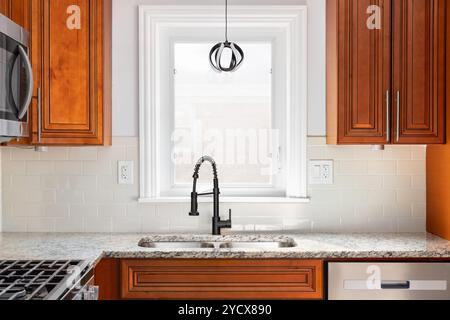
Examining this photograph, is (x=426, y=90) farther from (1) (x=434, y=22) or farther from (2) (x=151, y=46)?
(2) (x=151, y=46)

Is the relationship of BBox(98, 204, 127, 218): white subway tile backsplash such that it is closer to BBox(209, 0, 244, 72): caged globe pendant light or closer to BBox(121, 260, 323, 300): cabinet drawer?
BBox(121, 260, 323, 300): cabinet drawer

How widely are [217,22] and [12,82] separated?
1224 mm

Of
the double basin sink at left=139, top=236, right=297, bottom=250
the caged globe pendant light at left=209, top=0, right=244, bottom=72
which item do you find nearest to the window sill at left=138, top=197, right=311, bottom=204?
the double basin sink at left=139, top=236, right=297, bottom=250

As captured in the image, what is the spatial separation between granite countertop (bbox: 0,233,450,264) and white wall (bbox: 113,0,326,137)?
65 cm

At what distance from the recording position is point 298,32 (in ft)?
10.3

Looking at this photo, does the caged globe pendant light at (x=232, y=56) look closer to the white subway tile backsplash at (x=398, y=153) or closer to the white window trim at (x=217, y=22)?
the white window trim at (x=217, y=22)

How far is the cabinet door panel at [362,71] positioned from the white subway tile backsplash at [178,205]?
0.31m

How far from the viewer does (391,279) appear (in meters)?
2.57

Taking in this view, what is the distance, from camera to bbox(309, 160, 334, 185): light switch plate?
10.4 feet

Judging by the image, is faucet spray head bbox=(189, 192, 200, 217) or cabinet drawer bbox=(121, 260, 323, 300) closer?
cabinet drawer bbox=(121, 260, 323, 300)

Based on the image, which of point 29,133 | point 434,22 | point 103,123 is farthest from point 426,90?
point 29,133

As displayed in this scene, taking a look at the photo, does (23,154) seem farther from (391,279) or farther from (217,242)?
(391,279)
